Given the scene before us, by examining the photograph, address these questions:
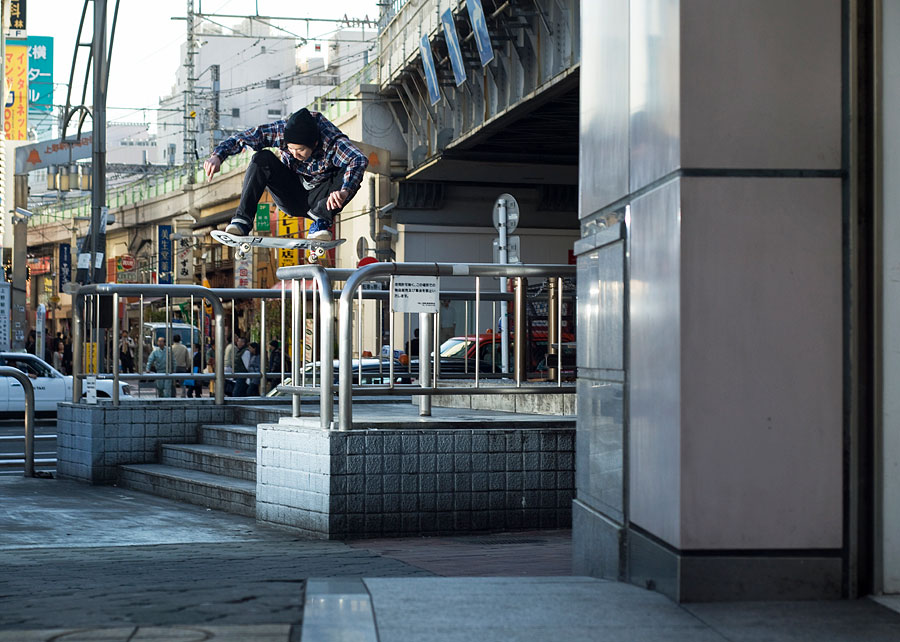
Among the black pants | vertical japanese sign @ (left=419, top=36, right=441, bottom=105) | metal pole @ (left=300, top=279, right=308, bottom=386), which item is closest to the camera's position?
metal pole @ (left=300, top=279, right=308, bottom=386)

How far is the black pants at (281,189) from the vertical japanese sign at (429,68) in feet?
48.0

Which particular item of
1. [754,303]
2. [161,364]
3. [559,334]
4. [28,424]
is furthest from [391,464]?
[28,424]

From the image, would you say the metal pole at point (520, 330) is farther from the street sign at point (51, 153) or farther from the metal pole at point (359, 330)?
the street sign at point (51, 153)

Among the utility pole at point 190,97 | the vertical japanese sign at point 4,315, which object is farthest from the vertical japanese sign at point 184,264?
the vertical japanese sign at point 4,315

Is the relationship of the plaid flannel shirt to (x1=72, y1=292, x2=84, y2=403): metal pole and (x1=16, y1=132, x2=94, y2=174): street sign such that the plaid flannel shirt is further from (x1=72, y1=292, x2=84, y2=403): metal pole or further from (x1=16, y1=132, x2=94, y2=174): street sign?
(x1=16, y1=132, x2=94, y2=174): street sign

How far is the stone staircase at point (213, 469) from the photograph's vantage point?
962cm

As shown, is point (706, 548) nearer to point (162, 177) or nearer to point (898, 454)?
point (898, 454)

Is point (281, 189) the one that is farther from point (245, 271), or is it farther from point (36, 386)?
point (245, 271)

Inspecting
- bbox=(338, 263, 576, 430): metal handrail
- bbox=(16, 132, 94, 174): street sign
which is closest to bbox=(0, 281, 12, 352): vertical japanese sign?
bbox=(16, 132, 94, 174): street sign

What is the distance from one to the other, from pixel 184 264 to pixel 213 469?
170 ft

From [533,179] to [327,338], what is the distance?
94.7 feet

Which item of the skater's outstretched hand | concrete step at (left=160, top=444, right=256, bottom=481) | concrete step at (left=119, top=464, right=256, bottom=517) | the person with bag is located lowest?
concrete step at (left=119, top=464, right=256, bottom=517)

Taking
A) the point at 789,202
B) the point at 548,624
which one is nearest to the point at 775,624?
the point at 548,624

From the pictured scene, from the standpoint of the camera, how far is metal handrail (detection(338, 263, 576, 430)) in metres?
7.93
